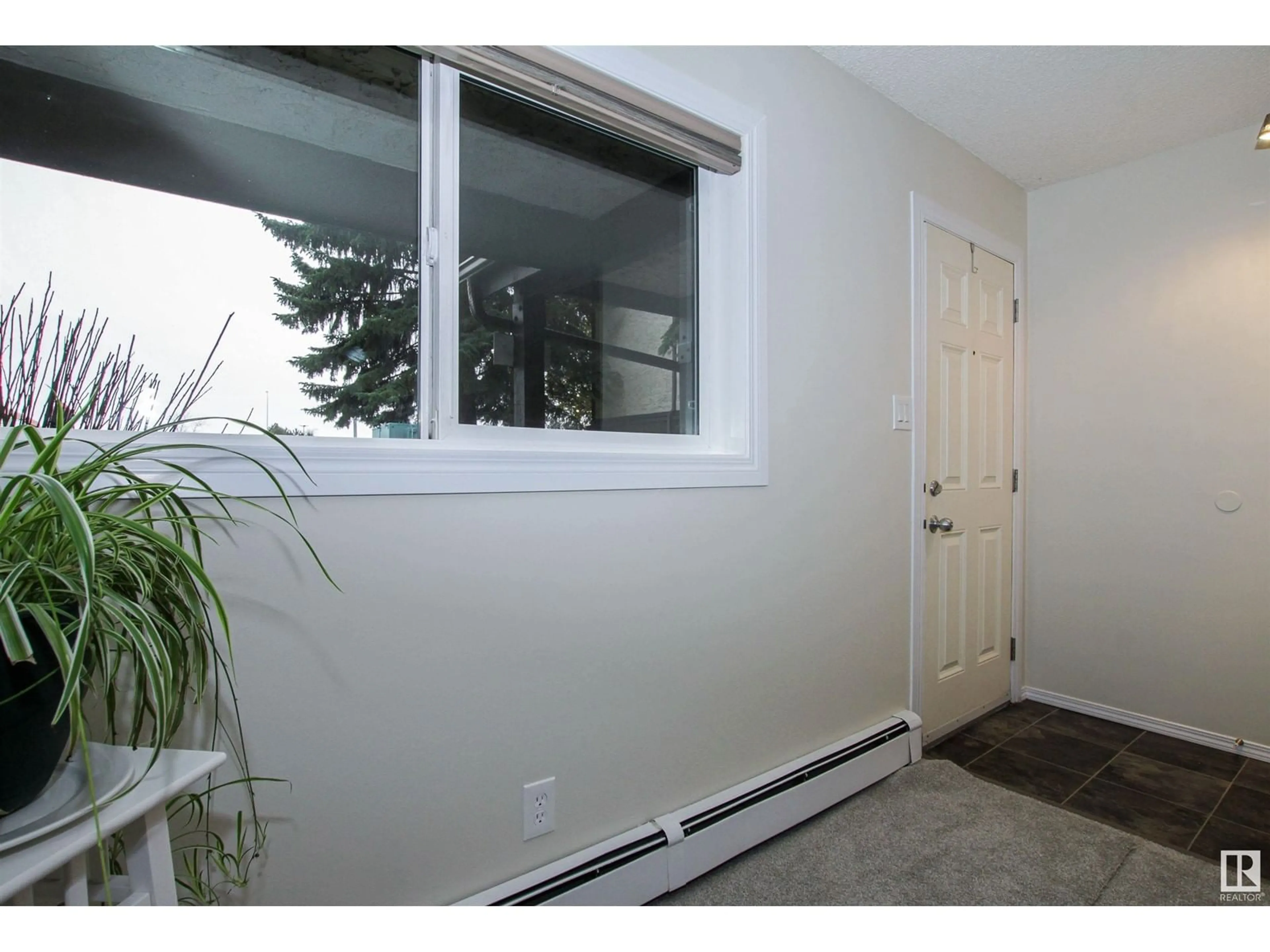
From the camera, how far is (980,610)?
2752 mm

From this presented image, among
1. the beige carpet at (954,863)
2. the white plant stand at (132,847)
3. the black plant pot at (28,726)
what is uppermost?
the black plant pot at (28,726)

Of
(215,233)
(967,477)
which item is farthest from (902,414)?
(215,233)

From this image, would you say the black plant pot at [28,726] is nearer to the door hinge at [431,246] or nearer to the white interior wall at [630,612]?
the white interior wall at [630,612]

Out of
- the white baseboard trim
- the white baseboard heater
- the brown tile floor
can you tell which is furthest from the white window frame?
the white baseboard trim

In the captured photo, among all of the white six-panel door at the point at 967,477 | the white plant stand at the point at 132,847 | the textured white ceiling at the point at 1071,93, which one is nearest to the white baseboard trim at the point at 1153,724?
the white six-panel door at the point at 967,477

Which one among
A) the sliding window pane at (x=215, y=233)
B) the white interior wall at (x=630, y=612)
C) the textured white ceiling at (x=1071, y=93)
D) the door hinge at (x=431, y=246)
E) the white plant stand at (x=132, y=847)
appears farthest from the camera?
the textured white ceiling at (x=1071, y=93)

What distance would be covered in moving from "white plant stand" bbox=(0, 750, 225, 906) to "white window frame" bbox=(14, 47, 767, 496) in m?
0.47

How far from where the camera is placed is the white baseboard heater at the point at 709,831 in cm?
138

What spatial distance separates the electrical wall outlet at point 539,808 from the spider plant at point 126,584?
52 cm

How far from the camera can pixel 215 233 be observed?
1178 millimetres

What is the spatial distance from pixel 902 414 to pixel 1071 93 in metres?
1.23

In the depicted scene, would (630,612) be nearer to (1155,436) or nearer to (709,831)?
(709,831)

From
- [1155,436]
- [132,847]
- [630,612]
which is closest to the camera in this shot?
[132,847]

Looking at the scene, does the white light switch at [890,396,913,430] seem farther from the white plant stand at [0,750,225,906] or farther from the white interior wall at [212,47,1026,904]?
the white plant stand at [0,750,225,906]
